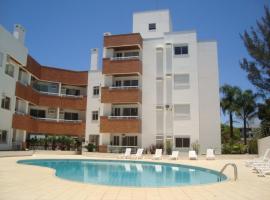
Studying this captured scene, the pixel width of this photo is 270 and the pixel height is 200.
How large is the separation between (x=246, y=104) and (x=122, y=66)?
19891mm

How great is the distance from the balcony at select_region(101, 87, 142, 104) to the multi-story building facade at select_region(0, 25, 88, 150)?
16.4 feet

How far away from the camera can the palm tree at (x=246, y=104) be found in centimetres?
4247

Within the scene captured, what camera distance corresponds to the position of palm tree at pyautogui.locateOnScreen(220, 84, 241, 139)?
4314 centimetres

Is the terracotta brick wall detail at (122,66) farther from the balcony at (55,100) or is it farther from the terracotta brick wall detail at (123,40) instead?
the balcony at (55,100)

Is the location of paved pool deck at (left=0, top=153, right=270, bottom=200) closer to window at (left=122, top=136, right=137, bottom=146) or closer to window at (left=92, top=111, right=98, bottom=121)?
window at (left=122, top=136, right=137, bottom=146)

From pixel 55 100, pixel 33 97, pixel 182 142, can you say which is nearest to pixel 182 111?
pixel 182 142

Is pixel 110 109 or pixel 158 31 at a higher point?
pixel 158 31

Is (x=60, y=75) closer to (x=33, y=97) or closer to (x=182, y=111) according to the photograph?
(x=33, y=97)

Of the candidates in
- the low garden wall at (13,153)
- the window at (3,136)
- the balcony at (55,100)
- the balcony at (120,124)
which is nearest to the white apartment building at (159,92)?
the balcony at (120,124)

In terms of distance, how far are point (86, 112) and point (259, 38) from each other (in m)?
23.5

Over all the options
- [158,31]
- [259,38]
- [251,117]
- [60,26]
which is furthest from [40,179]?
[251,117]

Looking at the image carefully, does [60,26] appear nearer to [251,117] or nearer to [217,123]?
[217,123]

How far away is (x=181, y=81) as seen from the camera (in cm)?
3300

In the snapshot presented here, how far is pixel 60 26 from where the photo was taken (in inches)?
731
